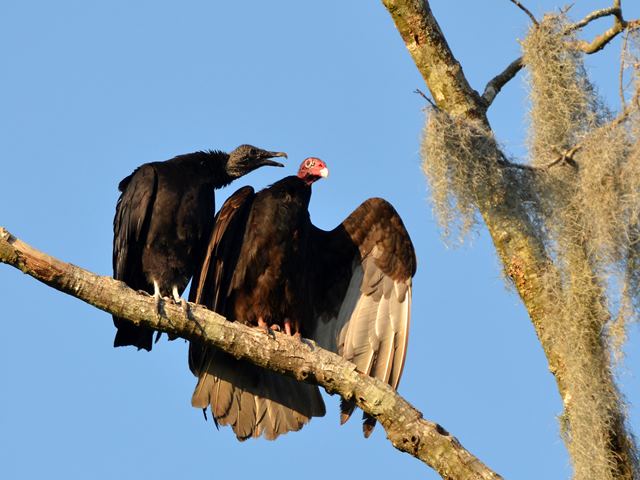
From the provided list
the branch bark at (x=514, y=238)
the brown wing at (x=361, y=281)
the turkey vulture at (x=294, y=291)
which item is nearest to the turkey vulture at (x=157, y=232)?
the turkey vulture at (x=294, y=291)

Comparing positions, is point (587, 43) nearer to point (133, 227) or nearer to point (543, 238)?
point (543, 238)

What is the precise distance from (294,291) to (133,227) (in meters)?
0.86

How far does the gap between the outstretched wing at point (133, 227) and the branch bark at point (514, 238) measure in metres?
1.53

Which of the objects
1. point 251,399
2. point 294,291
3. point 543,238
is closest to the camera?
point 543,238

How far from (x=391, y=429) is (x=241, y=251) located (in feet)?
5.43

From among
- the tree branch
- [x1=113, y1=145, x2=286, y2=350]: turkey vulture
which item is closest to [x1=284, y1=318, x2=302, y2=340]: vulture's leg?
[x1=113, y1=145, x2=286, y2=350]: turkey vulture

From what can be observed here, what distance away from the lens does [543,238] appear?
4.04m

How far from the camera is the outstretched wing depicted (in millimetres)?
5066

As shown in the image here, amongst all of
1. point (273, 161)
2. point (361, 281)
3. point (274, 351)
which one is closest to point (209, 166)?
point (273, 161)

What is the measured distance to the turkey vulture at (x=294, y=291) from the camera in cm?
504

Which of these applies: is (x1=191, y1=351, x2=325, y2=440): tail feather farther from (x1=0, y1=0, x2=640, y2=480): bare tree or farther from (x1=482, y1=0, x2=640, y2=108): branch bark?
(x1=482, y1=0, x2=640, y2=108): branch bark

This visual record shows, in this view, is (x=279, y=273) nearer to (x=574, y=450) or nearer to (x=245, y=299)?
(x=245, y=299)

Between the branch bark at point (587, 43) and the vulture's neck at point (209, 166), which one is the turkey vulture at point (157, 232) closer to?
the vulture's neck at point (209, 166)

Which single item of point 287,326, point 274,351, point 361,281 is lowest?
point 274,351
